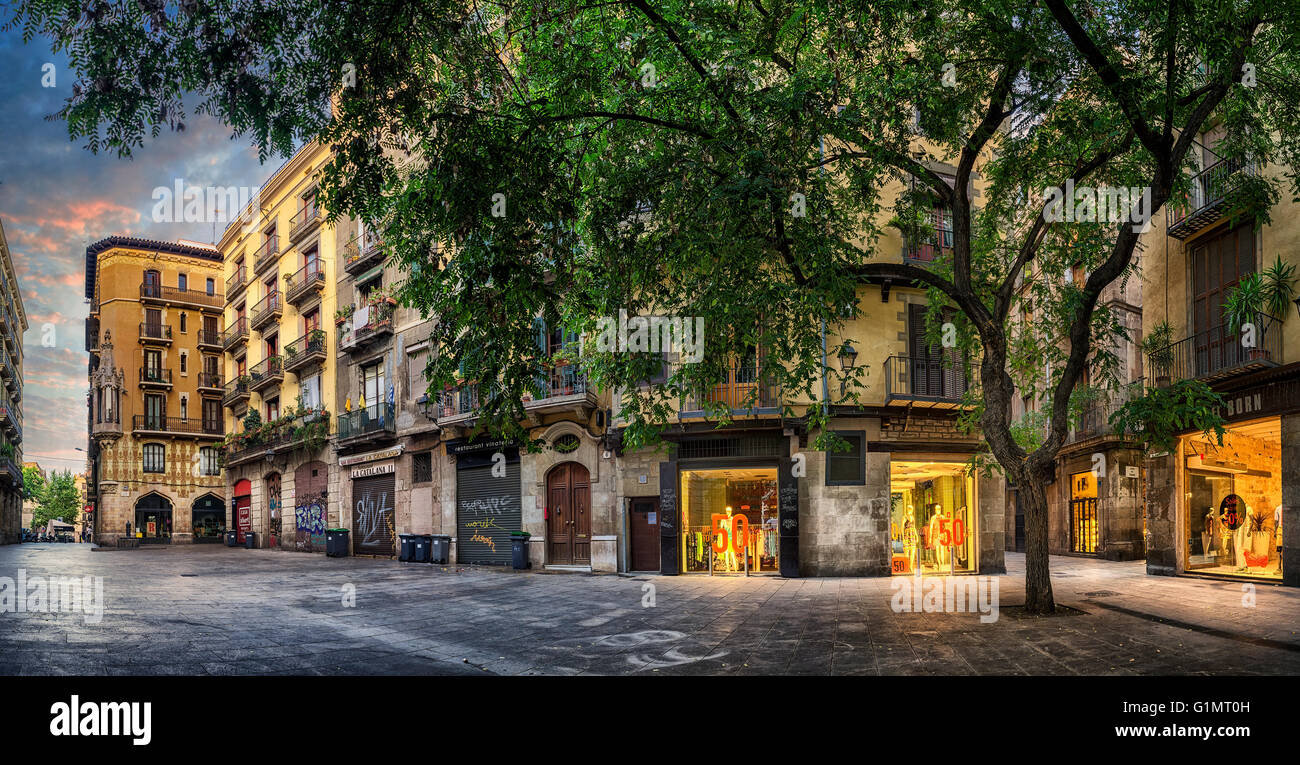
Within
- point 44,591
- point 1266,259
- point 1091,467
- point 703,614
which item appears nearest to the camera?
point 703,614

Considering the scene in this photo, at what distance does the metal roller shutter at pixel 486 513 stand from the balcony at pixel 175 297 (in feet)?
117

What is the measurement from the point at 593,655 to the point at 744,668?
6.04 ft

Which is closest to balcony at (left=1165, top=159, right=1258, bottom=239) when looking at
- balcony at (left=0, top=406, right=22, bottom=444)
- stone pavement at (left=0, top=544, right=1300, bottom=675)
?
stone pavement at (left=0, top=544, right=1300, bottom=675)

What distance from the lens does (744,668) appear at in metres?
8.09

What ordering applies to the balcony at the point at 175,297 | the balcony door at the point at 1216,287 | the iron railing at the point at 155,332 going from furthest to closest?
the balcony at the point at 175,297, the iron railing at the point at 155,332, the balcony door at the point at 1216,287

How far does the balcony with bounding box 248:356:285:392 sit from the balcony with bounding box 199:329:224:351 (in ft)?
39.8

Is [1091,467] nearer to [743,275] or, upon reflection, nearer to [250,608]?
[743,275]

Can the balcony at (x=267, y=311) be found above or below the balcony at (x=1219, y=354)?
above

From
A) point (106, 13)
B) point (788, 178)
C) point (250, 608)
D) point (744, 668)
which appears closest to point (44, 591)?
point (250, 608)

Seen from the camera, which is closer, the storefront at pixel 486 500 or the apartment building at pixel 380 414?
the storefront at pixel 486 500

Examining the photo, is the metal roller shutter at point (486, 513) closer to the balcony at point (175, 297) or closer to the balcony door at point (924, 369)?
the balcony door at point (924, 369)

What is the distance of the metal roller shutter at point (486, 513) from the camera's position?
2402 cm

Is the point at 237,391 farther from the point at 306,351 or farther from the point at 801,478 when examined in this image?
the point at 801,478

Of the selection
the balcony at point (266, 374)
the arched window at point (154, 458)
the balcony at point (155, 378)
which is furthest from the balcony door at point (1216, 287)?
the arched window at point (154, 458)
